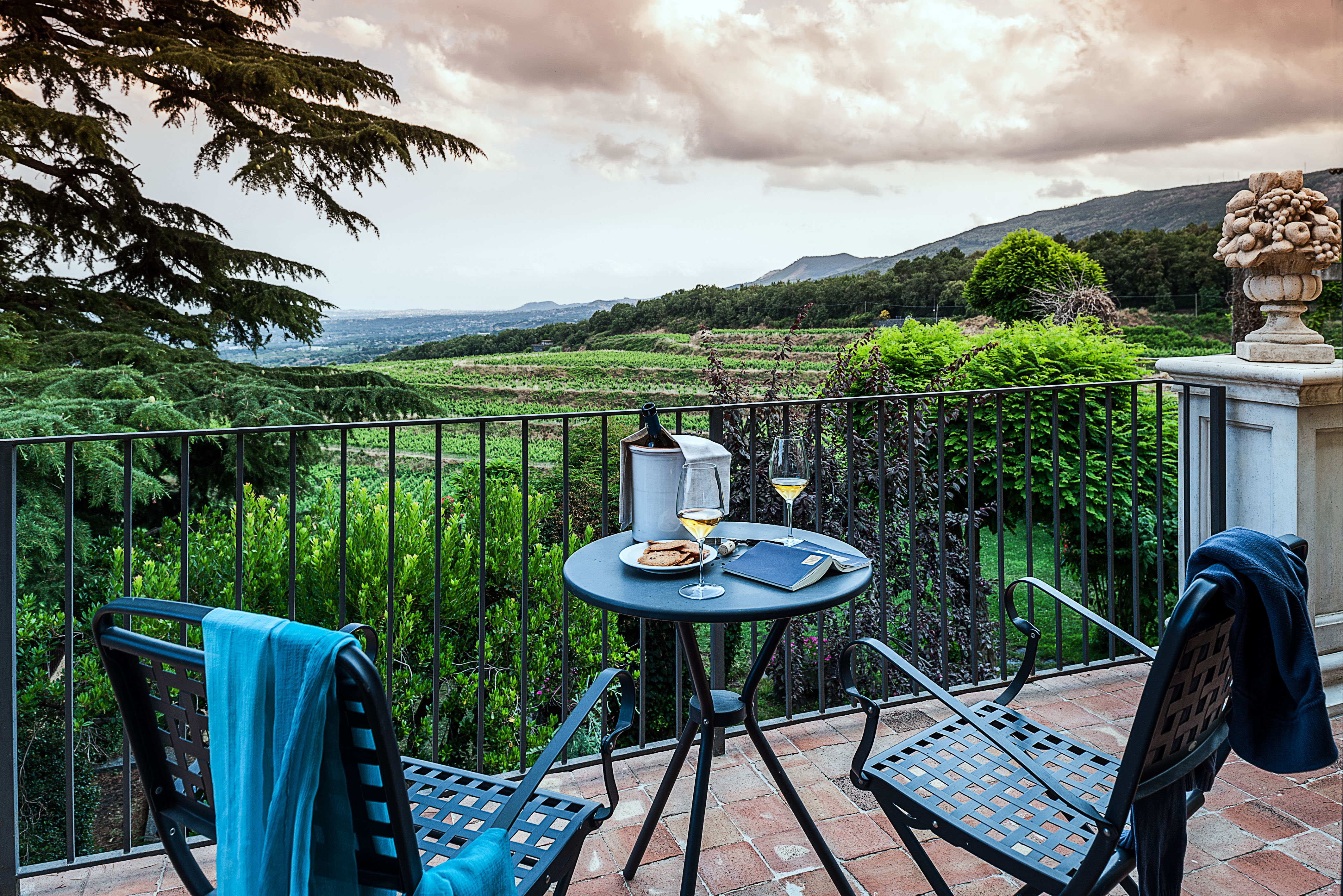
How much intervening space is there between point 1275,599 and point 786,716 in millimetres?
1777

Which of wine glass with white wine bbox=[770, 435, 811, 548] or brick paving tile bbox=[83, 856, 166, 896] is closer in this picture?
wine glass with white wine bbox=[770, 435, 811, 548]

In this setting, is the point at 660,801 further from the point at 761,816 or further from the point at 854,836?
the point at 854,836

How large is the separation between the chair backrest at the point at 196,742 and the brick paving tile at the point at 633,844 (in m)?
1.02

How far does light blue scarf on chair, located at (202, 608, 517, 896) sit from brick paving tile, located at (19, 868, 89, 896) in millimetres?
1258

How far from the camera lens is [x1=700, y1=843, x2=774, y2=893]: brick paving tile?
1806mm

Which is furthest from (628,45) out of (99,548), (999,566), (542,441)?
(999,566)

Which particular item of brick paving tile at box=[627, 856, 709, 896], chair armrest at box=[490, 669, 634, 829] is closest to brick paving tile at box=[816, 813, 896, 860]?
brick paving tile at box=[627, 856, 709, 896]

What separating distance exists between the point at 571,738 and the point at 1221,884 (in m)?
1.45


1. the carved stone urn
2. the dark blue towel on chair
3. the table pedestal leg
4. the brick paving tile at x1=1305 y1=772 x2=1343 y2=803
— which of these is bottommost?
the brick paving tile at x1=1305 y1=772 x2=1343 y2=803

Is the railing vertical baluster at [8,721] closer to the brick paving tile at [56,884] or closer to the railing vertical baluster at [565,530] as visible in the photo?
the brick paving tile at [56,884]

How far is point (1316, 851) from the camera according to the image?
187cm

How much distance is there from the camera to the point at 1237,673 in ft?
3.60

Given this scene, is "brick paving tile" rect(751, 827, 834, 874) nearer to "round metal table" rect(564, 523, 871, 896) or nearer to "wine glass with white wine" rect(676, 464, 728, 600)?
"round metal table" rect(564, 523, 871, 896)

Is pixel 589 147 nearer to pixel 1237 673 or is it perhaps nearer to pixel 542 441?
pixel 542 441
